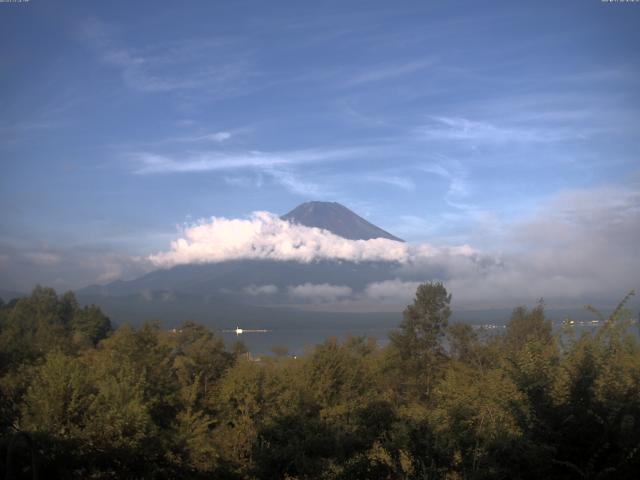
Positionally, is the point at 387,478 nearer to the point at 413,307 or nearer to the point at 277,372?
the point at 277,372

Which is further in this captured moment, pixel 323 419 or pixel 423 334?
pixel 423 334

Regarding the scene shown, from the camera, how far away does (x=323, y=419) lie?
56.4ft

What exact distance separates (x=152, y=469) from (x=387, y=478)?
491 cm

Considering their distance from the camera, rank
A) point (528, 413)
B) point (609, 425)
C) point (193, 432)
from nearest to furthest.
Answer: point (609, 425), point (528, 413), point (193, 432)

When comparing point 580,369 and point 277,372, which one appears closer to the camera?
point 580,369

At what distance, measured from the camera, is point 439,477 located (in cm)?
796

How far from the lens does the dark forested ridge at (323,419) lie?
728 cm

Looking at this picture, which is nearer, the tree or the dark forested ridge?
the dark forested ridge

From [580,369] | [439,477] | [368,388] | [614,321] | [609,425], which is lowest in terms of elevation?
[368,388]

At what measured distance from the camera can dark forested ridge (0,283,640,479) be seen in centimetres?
728

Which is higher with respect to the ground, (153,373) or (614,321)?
(614,321)

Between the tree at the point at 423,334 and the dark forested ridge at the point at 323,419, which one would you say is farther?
the tree at the point at 423,334

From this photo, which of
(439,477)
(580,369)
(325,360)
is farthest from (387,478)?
(325,360)

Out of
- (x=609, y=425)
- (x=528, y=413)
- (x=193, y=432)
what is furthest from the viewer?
(x=193, y=432)
